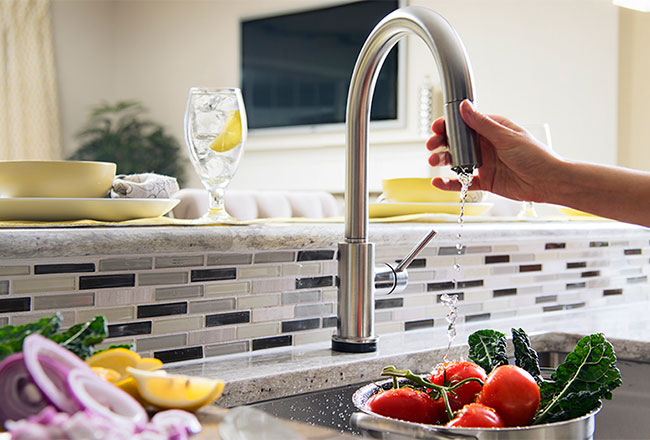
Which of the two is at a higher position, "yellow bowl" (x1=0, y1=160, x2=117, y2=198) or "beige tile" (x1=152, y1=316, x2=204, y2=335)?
"yellow bowl" (x1=0, y1=160, x2=117, y2=198)

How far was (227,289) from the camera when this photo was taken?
3.03 feet

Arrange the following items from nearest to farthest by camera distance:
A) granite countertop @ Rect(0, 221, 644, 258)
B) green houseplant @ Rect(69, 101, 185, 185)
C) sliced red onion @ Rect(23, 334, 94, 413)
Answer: sliced red onion @ Rect(23, 334, 94, 413) → granite countertop @ Rect(0, 221, 644, 258) → green houseplant @ Rect(69, 101, 185, 185)

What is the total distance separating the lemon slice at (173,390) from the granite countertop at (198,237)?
0.32m

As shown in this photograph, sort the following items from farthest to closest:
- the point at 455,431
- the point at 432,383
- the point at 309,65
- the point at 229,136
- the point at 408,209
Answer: the point at 309,65
the point at 408,209
the point at 229,136
the point at 432,383
the point at 455,431

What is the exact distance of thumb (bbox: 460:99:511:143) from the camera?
28.5 inches

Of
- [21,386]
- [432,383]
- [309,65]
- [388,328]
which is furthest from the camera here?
[309,65]

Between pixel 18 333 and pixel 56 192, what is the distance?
1.46ft

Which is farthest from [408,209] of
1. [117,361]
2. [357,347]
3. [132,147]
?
[132,147]

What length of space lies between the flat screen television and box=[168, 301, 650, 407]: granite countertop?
3.63 m

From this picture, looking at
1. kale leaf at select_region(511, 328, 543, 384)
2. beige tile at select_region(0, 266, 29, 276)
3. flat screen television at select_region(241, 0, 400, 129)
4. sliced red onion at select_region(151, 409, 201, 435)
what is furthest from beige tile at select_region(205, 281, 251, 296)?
flat screen television at select_region(241, 0, 400, 129)

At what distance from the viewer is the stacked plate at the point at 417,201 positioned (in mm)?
1302

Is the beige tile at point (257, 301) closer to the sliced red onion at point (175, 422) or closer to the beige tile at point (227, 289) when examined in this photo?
the beige tile at point (227, 289)

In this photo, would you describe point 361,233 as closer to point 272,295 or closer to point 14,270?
point 272,295

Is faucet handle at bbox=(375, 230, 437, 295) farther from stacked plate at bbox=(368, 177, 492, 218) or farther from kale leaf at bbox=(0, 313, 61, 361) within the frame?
kale leaf at bbox=(0, 313, 61, 361)
